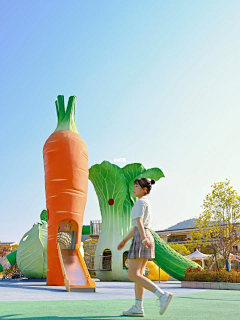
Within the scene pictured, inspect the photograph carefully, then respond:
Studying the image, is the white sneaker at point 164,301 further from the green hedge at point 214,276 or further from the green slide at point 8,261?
the green slide at point 8,261

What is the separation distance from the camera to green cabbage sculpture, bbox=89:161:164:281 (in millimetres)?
19641

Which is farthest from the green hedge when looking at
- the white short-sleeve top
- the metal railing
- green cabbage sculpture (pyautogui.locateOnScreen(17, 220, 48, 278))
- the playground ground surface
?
the white short-sleeve top

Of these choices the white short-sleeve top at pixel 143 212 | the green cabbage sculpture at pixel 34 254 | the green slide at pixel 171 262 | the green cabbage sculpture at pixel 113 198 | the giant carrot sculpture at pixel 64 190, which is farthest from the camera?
the green cabbage sculpture at pixel 113 198

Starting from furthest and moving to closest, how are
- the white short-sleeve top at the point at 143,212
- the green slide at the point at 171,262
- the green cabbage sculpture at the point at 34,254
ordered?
the green cabbage sculpture at the point at 34,254
the green slide at the point at 171,262
the white short-sleeve top at the point at 143,212

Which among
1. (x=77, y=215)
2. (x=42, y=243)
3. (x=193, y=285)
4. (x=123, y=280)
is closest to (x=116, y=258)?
(x=123, y=280)

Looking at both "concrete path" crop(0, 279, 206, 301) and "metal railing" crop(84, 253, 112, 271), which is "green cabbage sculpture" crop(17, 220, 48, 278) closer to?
"metal railing" crop(84, 253, 112, 271)

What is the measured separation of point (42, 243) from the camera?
17750mm

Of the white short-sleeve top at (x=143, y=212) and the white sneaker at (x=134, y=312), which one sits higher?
the white short-sleeve top at (x=143, y=212)

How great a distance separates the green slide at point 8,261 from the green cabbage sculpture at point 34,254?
2.62m

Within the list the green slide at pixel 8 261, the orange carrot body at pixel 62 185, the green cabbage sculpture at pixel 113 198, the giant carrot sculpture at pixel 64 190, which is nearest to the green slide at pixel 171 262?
the green cabbage sculpture at pixel 113 198

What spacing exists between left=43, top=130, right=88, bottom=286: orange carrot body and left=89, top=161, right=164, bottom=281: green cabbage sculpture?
673cm

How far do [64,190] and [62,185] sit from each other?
0.66 feet


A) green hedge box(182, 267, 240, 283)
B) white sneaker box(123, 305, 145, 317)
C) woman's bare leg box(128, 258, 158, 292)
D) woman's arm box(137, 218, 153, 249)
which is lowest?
green hedge box(182, 267, 240, 283)

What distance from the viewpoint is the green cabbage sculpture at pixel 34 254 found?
695 inches
